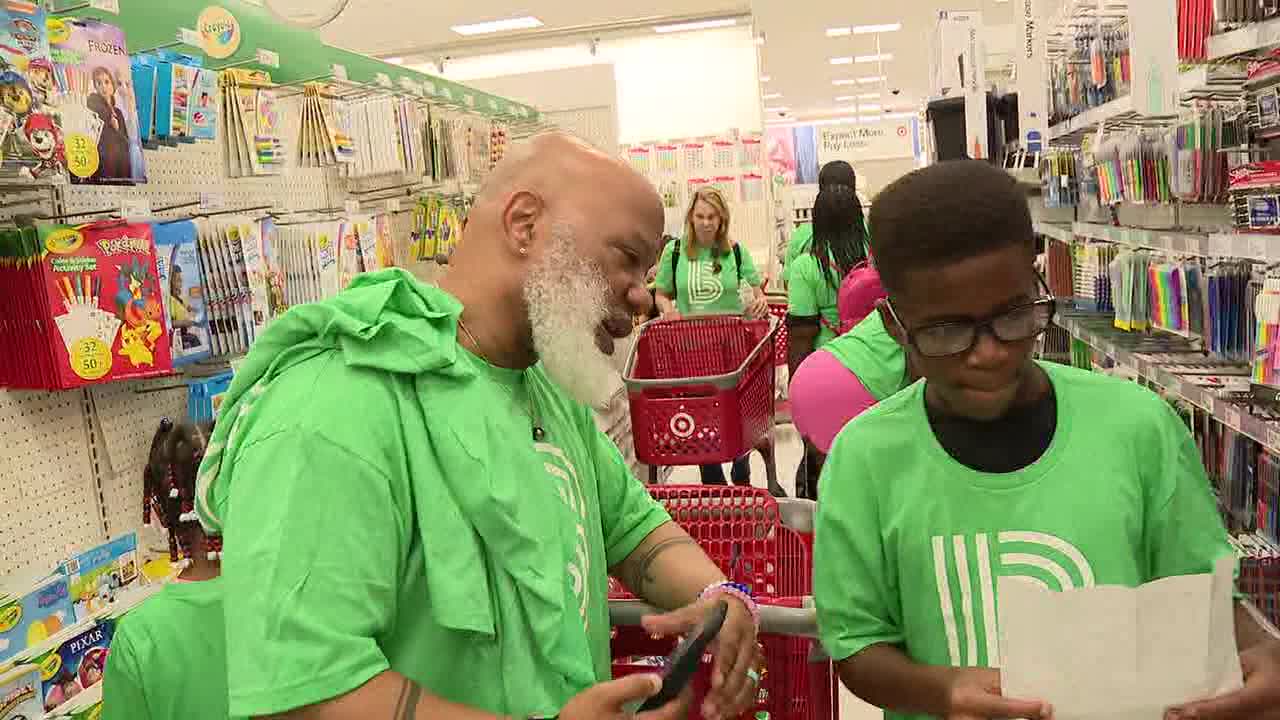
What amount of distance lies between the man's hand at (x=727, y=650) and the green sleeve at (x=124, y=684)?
747mm

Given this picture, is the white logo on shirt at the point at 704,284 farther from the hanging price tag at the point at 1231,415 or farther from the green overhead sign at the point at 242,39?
the hanging price tag at the point at 1231,415

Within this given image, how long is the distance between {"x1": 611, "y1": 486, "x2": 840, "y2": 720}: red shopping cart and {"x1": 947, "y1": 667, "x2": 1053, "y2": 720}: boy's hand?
45 cm

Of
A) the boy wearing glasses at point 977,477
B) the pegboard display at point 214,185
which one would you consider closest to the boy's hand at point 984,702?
the boy wearing glasses at point 977,477

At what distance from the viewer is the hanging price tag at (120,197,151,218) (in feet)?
9.57

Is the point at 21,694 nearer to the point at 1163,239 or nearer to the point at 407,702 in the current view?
the point at 407,702

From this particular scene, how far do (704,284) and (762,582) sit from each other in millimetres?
4614

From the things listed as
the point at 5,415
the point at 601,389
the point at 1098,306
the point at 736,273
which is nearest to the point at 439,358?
the point at 601,389

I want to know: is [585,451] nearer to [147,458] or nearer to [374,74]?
[147,458]

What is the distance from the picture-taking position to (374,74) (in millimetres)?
5570

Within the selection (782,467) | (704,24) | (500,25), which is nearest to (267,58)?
(782,467)

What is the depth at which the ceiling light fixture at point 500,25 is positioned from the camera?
43.8 feet

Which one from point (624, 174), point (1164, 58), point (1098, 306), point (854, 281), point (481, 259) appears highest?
point (1164, 58)

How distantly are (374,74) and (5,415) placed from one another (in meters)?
3.30

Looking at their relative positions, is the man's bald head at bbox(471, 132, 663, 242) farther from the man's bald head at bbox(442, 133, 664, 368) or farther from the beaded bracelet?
the beaded bracelet
